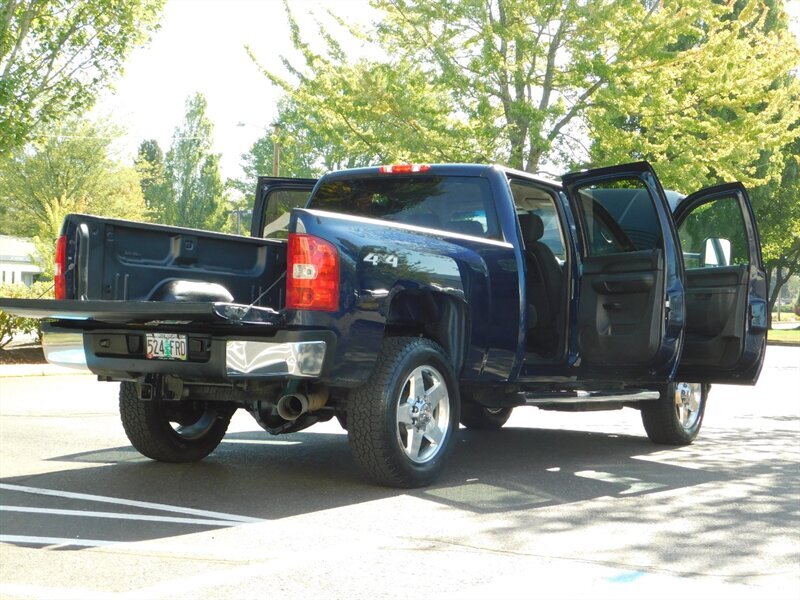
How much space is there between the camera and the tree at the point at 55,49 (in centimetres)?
1923

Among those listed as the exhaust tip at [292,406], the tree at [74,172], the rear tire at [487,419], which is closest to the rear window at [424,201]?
the exhaust tip at [292,406]

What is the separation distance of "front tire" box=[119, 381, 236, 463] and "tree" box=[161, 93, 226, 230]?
74818 millimetres

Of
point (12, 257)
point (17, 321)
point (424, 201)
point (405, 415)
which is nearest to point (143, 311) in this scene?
point (405, 415)

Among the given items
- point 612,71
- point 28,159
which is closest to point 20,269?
point 28,159

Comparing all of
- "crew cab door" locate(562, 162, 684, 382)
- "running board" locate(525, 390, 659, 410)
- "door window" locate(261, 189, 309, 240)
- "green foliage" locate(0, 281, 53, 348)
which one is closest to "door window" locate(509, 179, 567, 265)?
"crew cab door" locate(562, 162, 684, 382)

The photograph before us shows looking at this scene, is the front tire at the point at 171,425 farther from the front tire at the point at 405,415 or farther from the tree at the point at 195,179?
the tree at the point at 195,179

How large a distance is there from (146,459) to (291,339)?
2426 mm

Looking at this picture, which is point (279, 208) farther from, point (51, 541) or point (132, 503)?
point (51, 541)

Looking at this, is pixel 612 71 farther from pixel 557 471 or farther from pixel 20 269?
pixel 20 269

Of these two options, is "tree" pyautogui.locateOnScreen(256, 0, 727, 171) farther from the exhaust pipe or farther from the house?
the house

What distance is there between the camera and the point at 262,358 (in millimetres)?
5730

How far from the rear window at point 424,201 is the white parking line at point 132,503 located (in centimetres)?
271

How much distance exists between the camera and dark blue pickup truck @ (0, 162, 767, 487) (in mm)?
5902

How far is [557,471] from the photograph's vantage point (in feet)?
24.0
